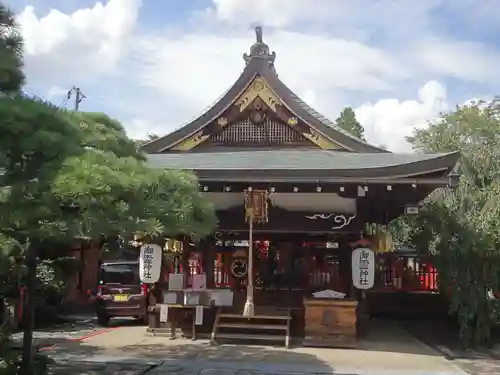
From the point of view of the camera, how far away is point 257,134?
13797 mm

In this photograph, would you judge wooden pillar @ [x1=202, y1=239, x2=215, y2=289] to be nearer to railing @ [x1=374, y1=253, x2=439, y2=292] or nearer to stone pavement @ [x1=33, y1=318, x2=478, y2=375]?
stone pavement @ [x1=33, y1=318, x2=478, y2=375]

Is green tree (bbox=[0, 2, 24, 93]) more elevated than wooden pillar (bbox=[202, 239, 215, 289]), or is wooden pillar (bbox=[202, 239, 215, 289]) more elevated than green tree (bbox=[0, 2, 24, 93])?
green tree (bbox=[0, 2, 24, 93])

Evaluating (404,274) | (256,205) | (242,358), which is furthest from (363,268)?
(404,274)

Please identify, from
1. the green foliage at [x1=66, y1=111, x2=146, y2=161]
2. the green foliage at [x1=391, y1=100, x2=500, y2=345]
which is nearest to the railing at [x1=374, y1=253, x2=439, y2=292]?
the green foliage at [x1=391, y1=100, x2=500, y2=345]

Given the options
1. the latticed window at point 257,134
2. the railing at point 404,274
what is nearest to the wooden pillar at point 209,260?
the latticed window at point 257,134

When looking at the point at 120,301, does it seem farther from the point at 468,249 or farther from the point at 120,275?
the point at 468,249

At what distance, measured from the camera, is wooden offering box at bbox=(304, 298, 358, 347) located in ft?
37.2

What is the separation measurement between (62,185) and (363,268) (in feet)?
24.6

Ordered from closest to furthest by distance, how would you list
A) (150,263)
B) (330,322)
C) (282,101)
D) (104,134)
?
(104,134) < (330,322) < (150,263) < (282,101)

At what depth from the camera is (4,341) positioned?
25.1 ft

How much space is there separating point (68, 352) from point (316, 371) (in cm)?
438

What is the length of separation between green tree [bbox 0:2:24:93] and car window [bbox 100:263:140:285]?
360 inches

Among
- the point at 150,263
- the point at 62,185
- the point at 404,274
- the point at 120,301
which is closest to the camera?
the point at 62,185

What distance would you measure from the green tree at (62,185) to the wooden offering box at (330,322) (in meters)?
5.42
